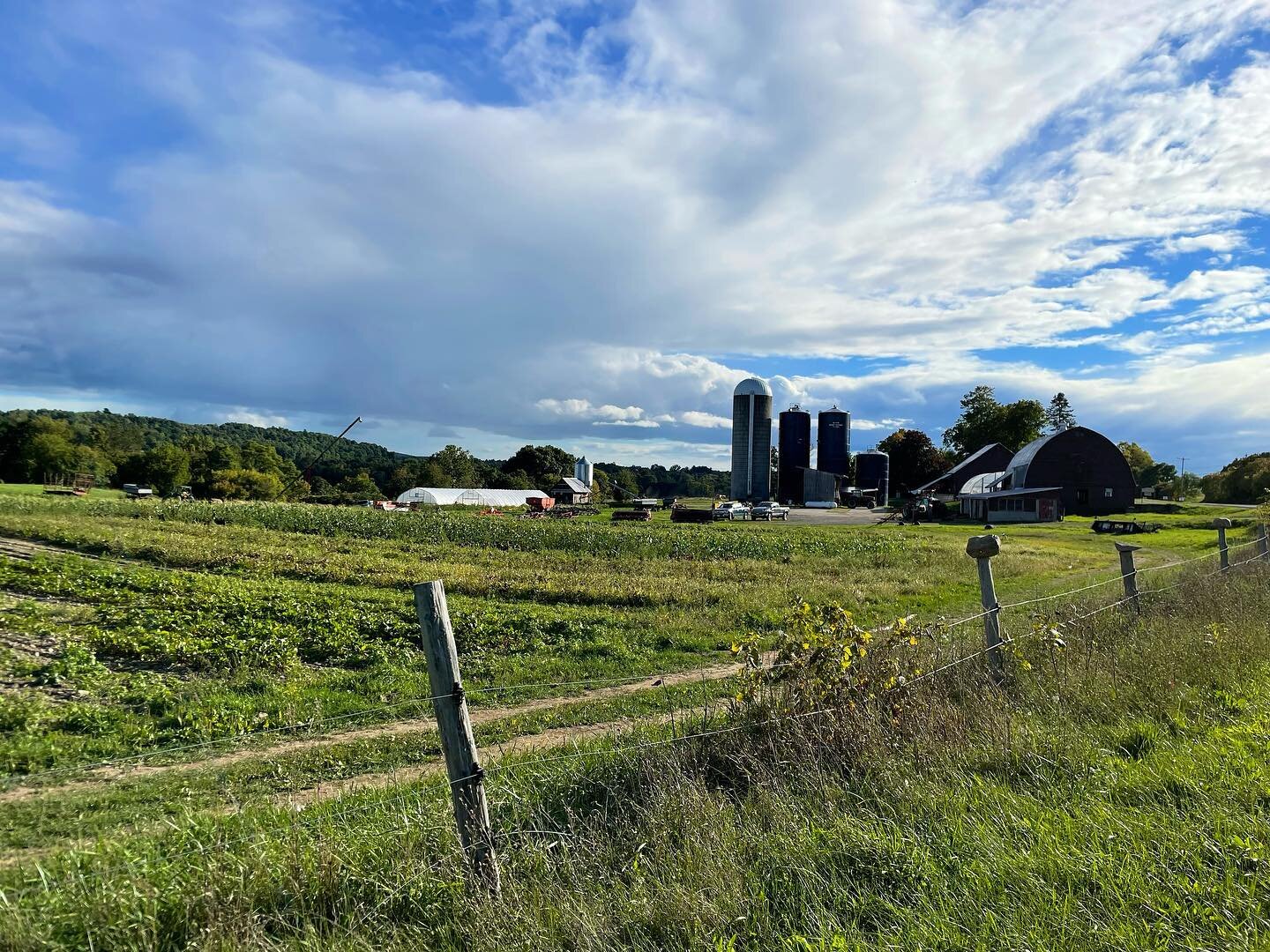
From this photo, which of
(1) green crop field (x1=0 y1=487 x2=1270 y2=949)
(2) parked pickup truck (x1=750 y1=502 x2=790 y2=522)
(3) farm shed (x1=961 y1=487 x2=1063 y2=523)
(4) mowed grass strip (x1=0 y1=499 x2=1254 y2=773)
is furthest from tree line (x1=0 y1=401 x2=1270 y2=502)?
(1) green crop field (x1=0 y1=487 x2=1270 y2=949)

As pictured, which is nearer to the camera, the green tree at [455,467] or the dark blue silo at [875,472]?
the dark blue silo at [875,472]

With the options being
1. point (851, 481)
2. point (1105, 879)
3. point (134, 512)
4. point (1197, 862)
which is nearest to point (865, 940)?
point (1105, 879)

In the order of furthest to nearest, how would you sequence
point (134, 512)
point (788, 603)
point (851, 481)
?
point (851, 481) < point (134, 512) < point (788, 603)

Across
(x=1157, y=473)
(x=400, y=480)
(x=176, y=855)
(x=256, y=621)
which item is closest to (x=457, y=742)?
(x=176, y=855)

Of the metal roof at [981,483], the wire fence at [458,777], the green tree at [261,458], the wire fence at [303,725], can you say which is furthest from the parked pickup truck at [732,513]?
the green tree at [261,458]

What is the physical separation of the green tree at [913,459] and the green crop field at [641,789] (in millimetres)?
92850

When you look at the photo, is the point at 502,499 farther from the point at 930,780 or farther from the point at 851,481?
the point at 930,780

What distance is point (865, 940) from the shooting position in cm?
292

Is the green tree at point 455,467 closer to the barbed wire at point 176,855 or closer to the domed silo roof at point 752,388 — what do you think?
the domed silo roof at point 752,388

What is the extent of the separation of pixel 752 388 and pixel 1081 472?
35.3 m

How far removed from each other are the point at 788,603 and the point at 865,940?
1311cm

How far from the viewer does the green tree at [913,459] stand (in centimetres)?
9919

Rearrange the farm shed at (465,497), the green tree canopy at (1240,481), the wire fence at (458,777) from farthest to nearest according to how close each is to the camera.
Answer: the farm shed at (465,497), the green tree canopy at (1240,481), the wire fence at (458,777)

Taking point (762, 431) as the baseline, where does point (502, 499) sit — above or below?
below
